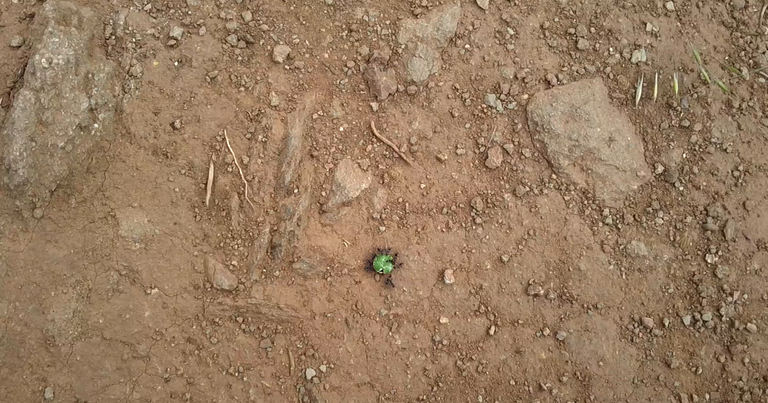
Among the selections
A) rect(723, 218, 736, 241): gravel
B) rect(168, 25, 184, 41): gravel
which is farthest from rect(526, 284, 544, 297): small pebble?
rect(168, 25, 184, 41): gravel

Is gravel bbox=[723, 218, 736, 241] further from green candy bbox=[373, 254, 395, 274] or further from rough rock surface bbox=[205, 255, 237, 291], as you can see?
rough rock surface bbox=[205, 255, 237, 291]

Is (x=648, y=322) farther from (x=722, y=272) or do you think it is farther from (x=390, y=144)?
(x=390, y=144)

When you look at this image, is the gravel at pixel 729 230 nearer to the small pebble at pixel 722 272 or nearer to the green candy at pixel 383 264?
the small pebble at pixel 722 272

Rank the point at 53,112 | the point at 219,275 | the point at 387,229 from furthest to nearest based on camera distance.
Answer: the point at 387,229 → the point at 219,275 → the point at 53,112

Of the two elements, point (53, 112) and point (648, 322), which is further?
point (648, 322)

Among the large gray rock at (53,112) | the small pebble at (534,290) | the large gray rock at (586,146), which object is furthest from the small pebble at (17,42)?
the small pebble at (534,290)

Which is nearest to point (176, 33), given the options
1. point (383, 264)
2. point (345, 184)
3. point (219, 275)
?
point (345, 184)

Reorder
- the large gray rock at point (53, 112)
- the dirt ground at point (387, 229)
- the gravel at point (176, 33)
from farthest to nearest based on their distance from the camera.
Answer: the gravel at point (176, 33)
the dirt ground at point (387, 229)
the large gray rock at point (53, 112)
